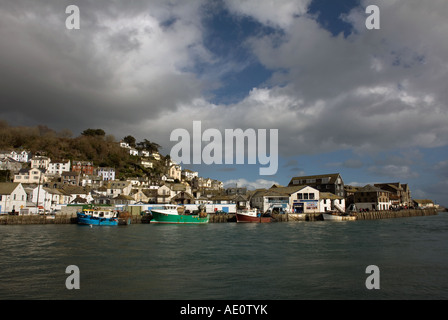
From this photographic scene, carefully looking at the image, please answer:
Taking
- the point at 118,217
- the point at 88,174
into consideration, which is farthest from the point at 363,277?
the point at 88,174

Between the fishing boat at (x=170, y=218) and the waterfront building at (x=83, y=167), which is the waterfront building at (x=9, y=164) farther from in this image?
the fishing boat at (x=170, y=218)

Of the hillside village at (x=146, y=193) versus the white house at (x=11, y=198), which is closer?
the white house at (x=11, y=198)

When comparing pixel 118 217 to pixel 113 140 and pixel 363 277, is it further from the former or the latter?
pixel 113 140

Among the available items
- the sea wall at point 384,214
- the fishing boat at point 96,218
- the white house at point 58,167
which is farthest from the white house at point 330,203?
the white house at point 58,167

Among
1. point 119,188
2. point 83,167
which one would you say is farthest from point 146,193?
point 83,167

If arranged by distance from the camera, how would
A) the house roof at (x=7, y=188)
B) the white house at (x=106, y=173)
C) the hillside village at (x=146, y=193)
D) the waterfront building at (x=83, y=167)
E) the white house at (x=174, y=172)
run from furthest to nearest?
the white house at (x=174, y=172)
the white house at (x=106, y=173)
the waterfront building at (x=83, y=167)
the hillside village at (x=146, y=193)
the house roof at (x=7, y=188)

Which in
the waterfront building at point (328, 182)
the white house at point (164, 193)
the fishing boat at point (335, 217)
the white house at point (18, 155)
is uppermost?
the white house at point (18, 155)

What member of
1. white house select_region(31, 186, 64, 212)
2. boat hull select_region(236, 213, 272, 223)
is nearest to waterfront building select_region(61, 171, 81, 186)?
white house select_region(31, 186, 64, 212)

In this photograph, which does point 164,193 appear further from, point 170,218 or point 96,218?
point 96,218

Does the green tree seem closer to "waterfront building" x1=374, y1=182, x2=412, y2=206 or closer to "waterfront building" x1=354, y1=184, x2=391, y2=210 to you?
"waterfront building" x1=354, y1=184, x2=391, y2=210

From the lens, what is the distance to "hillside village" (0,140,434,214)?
64662 millimetres

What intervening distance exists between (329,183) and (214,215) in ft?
118

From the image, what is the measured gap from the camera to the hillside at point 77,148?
4737 inches

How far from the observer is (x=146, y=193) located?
3391 inches
